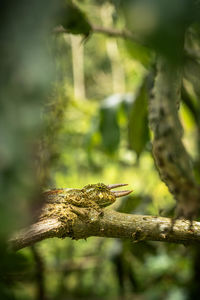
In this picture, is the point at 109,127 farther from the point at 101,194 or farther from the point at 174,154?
the point at 174,154

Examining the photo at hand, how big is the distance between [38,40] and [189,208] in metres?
0.36

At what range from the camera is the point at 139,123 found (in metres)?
1.16

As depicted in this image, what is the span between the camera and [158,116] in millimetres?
552

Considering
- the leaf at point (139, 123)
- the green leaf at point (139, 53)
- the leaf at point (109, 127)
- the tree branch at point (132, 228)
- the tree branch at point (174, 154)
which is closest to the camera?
the tree branch at point (174, 154)

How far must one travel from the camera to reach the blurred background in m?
0.22

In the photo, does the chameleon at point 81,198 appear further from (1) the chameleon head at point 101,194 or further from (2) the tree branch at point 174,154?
(2) the tree branch at point 174,154

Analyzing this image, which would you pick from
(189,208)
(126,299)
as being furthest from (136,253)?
(189,208)

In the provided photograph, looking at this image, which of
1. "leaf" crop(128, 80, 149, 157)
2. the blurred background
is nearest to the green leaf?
the blurred background

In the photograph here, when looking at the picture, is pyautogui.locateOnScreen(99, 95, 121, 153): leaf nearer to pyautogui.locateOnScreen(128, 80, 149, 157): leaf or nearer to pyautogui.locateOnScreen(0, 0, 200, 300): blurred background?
pyautogui.locateOnScreen(0, 0, 200, 300): blurred background

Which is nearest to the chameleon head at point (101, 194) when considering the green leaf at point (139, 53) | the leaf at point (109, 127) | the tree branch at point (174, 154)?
the tree branch at point (174, 154)

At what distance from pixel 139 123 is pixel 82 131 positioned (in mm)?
1436

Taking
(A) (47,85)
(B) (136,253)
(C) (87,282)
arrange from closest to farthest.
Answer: (A) (47,85) < (B) (136,253) < (C) (87,282)

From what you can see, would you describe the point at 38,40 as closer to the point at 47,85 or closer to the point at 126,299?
the point at 47,85

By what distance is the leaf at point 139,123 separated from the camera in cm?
114
